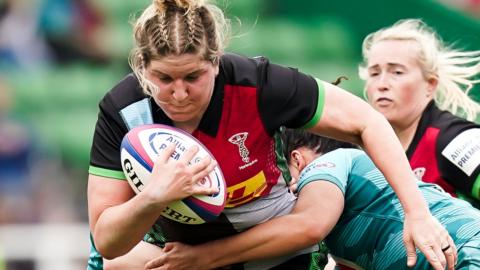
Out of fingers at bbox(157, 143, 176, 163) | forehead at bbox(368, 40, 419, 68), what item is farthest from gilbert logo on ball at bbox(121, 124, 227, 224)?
forehead at bbox(368, 40, 419, 68)

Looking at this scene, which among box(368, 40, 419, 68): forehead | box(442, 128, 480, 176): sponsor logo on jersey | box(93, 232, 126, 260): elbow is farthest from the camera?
box(368, 40, 419, 68): forehead

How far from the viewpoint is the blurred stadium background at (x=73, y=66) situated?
29.3ft

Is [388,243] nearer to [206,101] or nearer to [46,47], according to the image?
[206,101]

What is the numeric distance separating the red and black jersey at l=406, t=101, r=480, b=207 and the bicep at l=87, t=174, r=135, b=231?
1675mm

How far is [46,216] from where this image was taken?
9.03m

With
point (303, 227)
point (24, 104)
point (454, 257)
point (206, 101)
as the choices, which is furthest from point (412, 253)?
point (24, 104)

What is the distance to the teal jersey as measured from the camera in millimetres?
3957

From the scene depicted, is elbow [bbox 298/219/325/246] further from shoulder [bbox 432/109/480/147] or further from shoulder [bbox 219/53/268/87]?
shoulder [bbox 432/109/480/147]

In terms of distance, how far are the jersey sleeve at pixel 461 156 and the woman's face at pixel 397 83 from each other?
38 centimetres

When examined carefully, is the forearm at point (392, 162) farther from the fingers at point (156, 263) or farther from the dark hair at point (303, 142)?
the fingers at point (156, 263)

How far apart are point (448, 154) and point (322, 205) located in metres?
1.05

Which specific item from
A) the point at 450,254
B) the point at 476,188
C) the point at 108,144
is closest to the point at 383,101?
the point at 476,188

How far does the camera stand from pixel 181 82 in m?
3.64

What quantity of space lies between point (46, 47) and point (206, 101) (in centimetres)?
665
